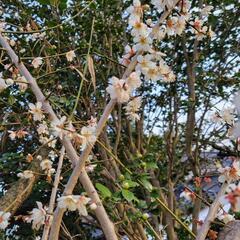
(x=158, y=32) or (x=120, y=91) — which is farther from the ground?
(x=158, y=32)

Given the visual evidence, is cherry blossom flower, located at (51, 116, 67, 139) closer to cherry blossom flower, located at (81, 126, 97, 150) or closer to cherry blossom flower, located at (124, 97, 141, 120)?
cherry blossom flower, located at (81, 126, 97, 150)

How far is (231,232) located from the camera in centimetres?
152

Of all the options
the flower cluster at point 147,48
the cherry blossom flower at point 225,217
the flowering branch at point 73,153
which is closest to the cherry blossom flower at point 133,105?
the flower cluster at point 147,48

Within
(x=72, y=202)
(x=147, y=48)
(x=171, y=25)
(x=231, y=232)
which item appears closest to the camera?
(x=72, y=202)

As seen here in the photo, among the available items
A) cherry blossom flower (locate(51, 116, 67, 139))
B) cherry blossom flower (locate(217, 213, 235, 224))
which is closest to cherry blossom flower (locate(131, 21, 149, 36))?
cherry blossom flower (locate(51, 116, 67, 139))

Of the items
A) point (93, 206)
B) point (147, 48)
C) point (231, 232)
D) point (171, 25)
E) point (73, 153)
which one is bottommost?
point (231, 232)

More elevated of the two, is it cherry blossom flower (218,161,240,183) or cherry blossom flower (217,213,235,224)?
cherry blossom flower (218,161,240,183)

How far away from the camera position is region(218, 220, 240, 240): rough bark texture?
1.50m

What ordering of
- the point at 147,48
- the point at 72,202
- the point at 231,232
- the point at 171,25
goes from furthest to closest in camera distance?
1. the point at 231,232
2. the point at 171,25
3. the point at 147,48
4. the point at 72,202

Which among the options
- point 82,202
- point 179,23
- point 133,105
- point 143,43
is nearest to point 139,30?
point 143,43

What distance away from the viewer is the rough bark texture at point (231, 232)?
150 centimetres

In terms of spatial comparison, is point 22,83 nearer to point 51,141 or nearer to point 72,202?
point 51,141

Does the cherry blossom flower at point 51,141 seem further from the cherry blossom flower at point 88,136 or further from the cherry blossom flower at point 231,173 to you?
the cherry blossom flower at point 231,173

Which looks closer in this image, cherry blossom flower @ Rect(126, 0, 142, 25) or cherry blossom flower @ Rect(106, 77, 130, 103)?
cherry blossom flower @ Rect(106, 77, 130, 103)
